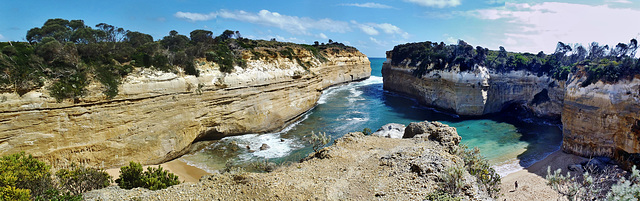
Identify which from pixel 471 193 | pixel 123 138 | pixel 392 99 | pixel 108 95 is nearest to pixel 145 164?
pixel 123 138

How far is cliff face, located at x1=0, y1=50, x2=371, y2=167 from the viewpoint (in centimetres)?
1373

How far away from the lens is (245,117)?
2384 cm

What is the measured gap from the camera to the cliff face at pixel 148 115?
13.7 meters

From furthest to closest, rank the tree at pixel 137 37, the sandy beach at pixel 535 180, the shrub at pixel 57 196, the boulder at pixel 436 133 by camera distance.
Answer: the tree at pixel 137 37
the sandy beach at pixel 535 180
the boulder at pixel 436 133
the shrub at pixel 57 196

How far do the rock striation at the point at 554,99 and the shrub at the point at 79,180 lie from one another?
89.7ft

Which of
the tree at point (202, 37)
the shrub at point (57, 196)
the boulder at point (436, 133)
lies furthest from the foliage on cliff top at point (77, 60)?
the boulder at point (436, 133)

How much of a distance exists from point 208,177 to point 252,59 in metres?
18.0

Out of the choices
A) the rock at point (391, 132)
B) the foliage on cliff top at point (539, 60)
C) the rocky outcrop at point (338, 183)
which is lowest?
the rock at point (391, 132)

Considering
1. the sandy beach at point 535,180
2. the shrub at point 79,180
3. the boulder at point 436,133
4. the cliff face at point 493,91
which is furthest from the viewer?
the cliff face at point 493,91

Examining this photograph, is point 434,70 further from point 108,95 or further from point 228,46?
point 108,95

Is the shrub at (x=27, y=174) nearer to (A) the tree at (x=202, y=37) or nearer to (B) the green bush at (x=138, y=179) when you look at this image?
(B) the green bush at (x=138, y=179)

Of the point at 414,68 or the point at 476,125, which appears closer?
the point at 476,125

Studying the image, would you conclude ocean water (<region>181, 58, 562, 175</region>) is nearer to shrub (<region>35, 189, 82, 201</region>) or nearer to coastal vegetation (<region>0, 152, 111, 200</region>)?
coastal vegetation (<region>0, 152, 111, 200</region>)

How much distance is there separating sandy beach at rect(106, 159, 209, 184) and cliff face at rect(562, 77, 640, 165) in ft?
80.8
